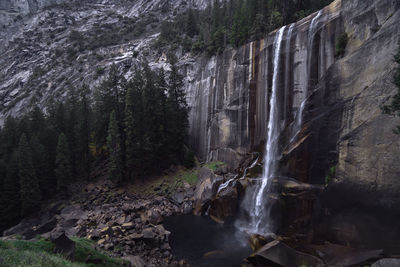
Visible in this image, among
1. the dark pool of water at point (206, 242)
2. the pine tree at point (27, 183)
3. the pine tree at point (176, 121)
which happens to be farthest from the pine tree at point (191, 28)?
the dark pool of water at point (206, 242)

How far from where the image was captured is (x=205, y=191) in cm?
2569

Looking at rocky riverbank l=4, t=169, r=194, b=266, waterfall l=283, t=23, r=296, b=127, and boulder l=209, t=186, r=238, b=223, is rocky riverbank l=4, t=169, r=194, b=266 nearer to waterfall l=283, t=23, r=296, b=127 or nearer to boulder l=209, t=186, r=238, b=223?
boulder l=209, t=186, r=238, b=223

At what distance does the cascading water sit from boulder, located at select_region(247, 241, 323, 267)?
5696mm

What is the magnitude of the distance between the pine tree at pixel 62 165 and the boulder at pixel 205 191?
1704 centimetres

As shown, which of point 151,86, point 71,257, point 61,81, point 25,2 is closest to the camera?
point 71,257

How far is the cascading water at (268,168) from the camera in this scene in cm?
2025

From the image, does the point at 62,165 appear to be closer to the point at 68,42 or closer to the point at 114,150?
the point at 114,150

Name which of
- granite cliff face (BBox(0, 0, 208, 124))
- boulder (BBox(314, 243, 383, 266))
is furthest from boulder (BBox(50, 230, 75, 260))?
granite cliff face (BBox(0, 0, 208, 124))

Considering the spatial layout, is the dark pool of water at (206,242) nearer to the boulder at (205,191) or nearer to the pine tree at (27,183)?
the boulder at (205,191)

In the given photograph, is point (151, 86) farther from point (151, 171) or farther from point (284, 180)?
point (284, 180)

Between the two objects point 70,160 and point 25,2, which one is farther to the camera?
point 25,2

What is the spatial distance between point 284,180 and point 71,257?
15.8m

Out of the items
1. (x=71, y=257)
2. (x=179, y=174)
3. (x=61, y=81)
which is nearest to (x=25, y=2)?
(x=61, y=81)

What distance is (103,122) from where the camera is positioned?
35688 mm
